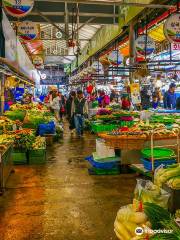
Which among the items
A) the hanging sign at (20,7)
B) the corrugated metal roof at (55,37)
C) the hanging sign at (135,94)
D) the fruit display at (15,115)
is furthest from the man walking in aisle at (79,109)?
the hanging sign at (20,7)

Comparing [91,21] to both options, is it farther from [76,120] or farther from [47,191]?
[47,191]

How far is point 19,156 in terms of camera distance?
31.6 feet

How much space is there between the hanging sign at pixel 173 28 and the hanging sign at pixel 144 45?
3156 millimetres

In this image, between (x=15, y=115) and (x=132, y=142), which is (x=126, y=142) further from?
(x=15, y=115)

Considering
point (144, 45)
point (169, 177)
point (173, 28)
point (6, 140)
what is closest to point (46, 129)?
point (144, 45)

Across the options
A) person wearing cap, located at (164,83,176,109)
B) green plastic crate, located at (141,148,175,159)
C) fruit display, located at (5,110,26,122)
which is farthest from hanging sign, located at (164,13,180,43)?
person wearing cap, located at (164,83,176,109)

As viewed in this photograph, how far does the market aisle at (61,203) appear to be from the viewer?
501 centimetres

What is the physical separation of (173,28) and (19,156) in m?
5.43

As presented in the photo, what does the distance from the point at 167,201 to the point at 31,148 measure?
21.1ft

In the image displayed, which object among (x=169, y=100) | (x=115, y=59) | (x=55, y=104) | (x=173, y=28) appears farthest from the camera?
(x=55, y=104)

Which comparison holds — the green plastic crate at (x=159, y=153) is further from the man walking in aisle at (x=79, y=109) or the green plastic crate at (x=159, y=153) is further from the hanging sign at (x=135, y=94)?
the man walking in aisle at (x=79, y=109)

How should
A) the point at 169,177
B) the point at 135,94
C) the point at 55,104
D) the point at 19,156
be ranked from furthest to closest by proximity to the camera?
1. the point at 55,104
2. the point at 135,94
3. the point at 19,156
4. the point at 169,177

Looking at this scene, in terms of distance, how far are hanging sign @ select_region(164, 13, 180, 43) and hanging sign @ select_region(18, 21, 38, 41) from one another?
234 inches

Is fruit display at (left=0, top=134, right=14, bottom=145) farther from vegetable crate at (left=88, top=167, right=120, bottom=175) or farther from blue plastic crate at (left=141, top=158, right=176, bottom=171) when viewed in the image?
blue plastic crate at (left=141, top=158, right=176, bottom=171)
